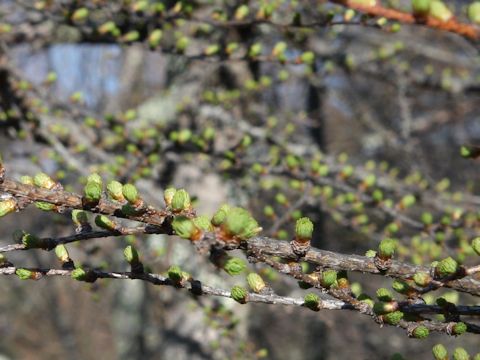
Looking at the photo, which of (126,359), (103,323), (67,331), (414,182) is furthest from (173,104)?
(103,323)

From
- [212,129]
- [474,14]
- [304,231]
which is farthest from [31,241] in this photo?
[212,129]

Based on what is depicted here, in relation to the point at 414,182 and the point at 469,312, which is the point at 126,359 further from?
the point at 469,312

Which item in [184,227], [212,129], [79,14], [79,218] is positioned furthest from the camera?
[212,129]

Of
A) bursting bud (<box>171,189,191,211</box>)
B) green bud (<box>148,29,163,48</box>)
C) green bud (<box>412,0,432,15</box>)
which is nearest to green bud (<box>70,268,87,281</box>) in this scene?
bursting bud (<box>171,189,191,211</box>)

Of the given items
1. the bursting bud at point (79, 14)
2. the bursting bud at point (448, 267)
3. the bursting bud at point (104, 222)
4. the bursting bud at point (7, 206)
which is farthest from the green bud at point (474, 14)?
the bursting bud at point (79, 14)

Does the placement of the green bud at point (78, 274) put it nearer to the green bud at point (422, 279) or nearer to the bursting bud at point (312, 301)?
the bursting bud at point (312, 301)

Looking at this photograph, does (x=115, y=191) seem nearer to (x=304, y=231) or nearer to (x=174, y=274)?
(x=174, y=274)
